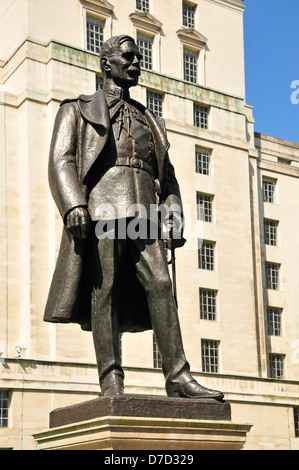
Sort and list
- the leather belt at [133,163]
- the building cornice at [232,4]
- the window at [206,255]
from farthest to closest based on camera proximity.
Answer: the building cornice at [232,4]
the window at [206,255]
the leather belt at [133,163]

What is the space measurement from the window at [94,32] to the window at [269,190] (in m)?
14.1

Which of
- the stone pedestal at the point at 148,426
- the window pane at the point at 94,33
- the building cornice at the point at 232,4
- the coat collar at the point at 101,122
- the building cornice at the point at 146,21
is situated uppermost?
the building cornice at the point at 232,4

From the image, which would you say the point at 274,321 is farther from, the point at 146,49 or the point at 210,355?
the point at 146,49

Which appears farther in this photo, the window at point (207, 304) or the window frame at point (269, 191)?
the window frame at point (269, 191)

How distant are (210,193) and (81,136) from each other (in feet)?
139

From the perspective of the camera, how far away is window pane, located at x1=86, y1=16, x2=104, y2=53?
169ft

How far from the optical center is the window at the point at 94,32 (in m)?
51.7

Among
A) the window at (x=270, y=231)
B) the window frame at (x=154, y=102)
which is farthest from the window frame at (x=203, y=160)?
the window at (x=270, y=231)

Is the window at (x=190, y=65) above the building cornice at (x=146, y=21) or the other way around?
the other way around

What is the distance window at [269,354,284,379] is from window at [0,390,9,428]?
18.3 m

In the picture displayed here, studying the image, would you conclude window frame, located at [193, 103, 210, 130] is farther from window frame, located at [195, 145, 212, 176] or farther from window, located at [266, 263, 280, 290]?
window, located at [266, 263, 280, 290]

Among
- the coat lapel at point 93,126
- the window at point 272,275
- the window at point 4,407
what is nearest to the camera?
the coat lapel at point 93,126

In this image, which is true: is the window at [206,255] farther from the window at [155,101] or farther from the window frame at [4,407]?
the window frame at [4,407]
